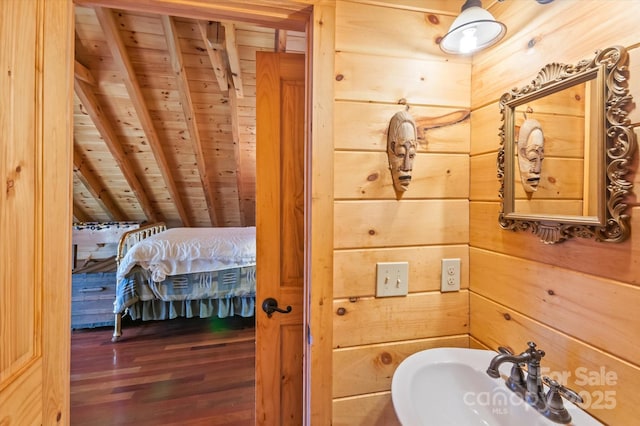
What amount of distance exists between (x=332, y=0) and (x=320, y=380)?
1.34 metres

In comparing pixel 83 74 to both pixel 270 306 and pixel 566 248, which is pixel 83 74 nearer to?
pixel 270 306

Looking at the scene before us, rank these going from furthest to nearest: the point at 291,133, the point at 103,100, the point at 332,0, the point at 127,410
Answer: the point at 103,100 < the point at 127,410 < the point at 291,133 < the point at 332,0

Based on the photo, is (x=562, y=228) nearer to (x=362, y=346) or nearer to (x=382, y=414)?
(x=362, y=346)

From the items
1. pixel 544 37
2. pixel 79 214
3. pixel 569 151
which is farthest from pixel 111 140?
pixel 569 151

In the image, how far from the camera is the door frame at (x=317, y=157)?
3.12 feet

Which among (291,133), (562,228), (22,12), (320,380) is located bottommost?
(320,380)

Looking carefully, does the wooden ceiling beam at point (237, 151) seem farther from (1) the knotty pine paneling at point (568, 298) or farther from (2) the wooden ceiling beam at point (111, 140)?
(1) the knotty pine paneling at point (568, 298)

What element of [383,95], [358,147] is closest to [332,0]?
[383,95]

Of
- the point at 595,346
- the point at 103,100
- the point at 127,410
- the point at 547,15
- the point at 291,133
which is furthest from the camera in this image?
the point at 103,100

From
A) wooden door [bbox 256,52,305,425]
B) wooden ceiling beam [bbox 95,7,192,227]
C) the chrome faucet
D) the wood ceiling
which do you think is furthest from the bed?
the chrome faucet

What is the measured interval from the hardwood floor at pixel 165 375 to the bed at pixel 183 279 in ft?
0.63

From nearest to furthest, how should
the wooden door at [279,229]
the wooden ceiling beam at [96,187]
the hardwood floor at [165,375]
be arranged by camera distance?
the wooden door at [279,229]
the hardwood floor at [165,375]
the wooden ceiling beam at [96,187]

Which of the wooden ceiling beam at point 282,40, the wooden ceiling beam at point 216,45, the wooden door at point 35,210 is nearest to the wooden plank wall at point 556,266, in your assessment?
the wooden door at point 35,210

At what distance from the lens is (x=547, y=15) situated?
0.83 meters
